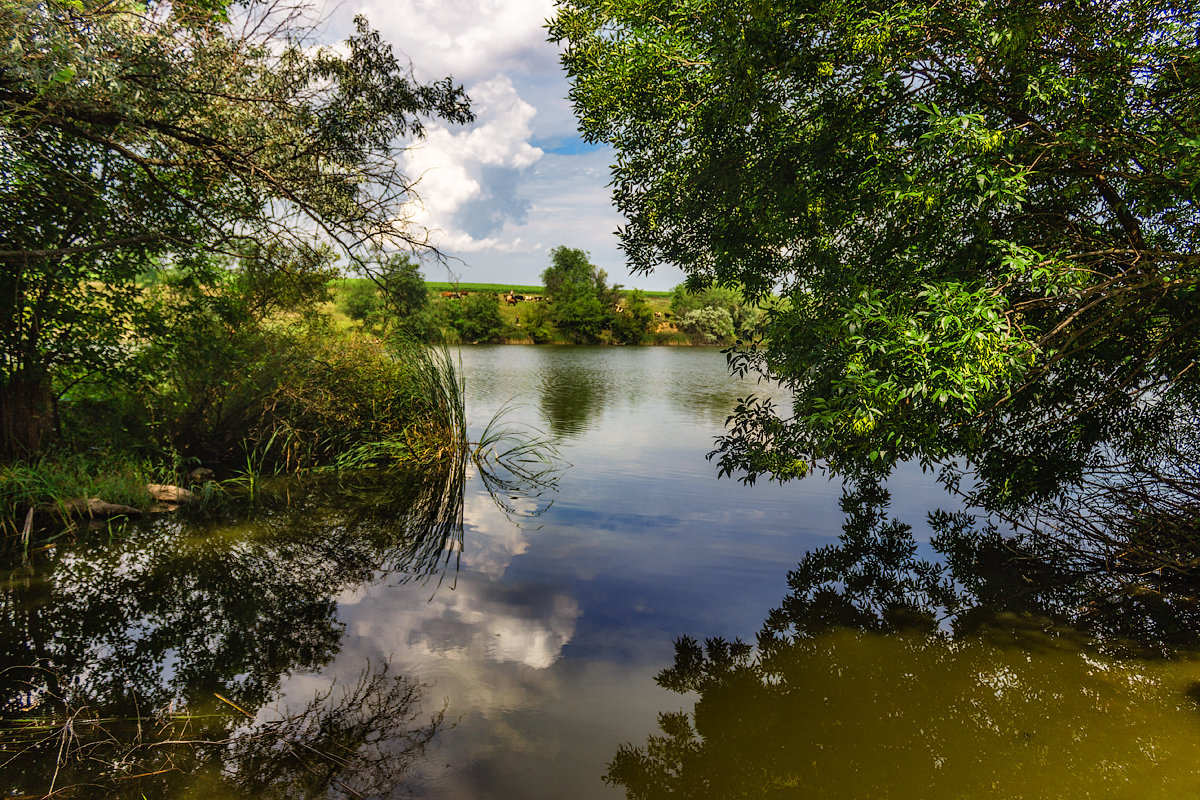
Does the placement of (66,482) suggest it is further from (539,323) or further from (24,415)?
(539,323)

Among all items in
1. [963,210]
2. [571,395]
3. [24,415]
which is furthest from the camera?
[571,395]

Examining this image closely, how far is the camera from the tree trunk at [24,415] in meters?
7.16

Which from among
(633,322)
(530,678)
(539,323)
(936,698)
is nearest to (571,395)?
(530,678)

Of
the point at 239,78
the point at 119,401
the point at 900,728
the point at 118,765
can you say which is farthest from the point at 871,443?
the point at 119,401

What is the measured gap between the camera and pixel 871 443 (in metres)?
5.29

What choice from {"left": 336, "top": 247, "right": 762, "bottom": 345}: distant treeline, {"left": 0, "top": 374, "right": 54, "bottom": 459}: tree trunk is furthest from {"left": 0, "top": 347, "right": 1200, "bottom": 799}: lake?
{"left": 336, "top": 247, "right": 762, "bottom": 345}: distant treeline

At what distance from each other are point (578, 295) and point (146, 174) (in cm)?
4995

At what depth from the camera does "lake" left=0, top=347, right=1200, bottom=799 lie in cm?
348

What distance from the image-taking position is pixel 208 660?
4.46 m

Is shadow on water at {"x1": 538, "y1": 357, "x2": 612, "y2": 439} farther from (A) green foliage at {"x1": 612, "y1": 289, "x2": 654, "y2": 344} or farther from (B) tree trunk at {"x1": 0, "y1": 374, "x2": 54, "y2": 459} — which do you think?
(A) green foliage at {"x1": 612, "y1": 289, "x2": 654, "y2": 344}

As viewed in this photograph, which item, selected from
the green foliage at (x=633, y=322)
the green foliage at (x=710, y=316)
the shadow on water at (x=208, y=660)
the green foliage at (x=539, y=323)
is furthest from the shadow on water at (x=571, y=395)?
the green foliage at (x=633, y=322)

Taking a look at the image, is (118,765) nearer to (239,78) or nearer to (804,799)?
(804,799)

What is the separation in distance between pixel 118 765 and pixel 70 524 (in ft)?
15.6

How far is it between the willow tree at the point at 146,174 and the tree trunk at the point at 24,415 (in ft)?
0.05
